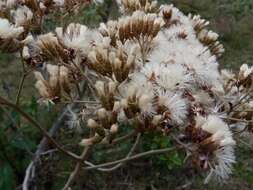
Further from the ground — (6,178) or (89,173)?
(6,178)

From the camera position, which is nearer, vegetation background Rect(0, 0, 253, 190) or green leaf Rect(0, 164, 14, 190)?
green leaf Rect(0, 164, 14, 190)

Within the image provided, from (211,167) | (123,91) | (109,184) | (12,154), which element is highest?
(123,91)

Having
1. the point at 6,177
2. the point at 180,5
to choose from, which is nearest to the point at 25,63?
the point at 6,177

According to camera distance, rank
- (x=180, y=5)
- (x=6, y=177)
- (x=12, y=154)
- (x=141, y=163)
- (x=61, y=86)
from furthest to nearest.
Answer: (x=180, y=5), (x=141, y=163), (x=12, y=154), (x=6, y=177), (x=61, y=86)

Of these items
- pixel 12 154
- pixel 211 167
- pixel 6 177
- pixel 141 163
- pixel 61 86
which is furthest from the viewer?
pixel 141 163

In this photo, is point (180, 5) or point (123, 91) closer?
point (123, 91)

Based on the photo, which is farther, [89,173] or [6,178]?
[89,173]

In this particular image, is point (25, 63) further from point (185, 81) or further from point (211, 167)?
point (211, 167)

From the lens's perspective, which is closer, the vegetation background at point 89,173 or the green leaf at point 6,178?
the green leaf at point 6,178

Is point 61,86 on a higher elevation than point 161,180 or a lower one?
higher
